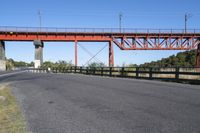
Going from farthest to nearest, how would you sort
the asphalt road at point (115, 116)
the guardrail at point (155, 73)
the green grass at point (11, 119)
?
the guardrail at point (155, 73), the green grass at point (11, 119), the asphalt road at point (115, 116)

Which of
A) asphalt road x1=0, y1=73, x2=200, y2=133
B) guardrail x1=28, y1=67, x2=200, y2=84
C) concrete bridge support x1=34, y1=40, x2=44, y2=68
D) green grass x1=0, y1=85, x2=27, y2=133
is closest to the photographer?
asphalt road x1=0, y1=73, x2=200, y2=133

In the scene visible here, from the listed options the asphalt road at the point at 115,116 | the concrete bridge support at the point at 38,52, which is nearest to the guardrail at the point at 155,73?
the asphalt road at the point at 115,116

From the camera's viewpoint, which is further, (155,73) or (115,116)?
(155,73)

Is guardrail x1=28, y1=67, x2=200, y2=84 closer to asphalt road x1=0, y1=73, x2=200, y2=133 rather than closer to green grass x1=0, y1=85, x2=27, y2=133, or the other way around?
asphalt road x1=0, y1=73, x2=200, y2=133

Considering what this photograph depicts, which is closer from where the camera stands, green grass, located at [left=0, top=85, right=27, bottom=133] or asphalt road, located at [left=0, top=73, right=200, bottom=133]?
asphalt road, located at [left=0, top=73, right=200, bottom=133]

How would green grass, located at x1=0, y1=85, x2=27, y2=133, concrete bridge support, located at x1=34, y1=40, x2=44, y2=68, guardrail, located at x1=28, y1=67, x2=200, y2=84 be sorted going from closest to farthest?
green grass, located at x1=0, y1=85, x2=27, y2=133, guardrail, located at x1=28, y1=67, x2=200, y2=84, concrete bridge support, located at x1=34, y1=40, x2=44, y2=68

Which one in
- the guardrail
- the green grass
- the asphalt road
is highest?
the guardrail

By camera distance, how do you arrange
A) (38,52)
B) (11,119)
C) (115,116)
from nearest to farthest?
(115,116)
(11,119)
(38,52)

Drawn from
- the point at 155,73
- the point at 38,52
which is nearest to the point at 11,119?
the point at 155,73

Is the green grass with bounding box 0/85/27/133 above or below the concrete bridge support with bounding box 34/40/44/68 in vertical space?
below

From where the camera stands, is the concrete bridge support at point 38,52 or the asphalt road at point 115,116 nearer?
the asphalt road at point 115,116

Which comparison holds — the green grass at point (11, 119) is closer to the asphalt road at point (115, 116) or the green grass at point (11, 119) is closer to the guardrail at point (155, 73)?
the asphalt road at point (115, 116)

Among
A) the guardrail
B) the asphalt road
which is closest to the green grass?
the asphalt road

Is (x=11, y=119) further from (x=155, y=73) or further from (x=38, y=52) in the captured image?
(x=38, y=52)
